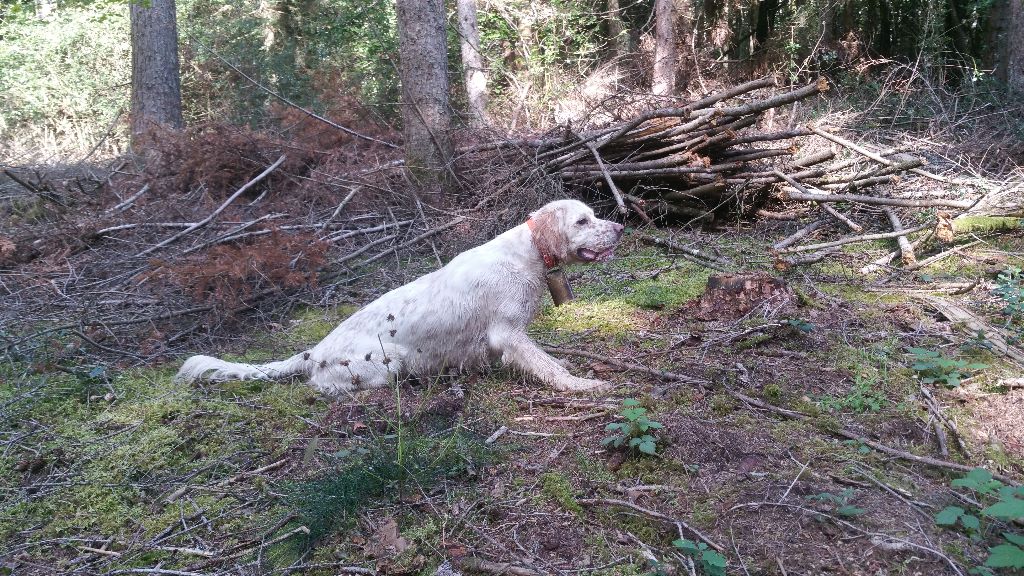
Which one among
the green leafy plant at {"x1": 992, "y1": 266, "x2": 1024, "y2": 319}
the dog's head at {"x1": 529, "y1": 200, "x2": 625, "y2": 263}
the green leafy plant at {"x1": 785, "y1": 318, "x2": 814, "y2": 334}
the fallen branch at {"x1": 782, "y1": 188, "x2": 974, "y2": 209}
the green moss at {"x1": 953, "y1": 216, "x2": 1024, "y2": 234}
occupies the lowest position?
the green leafy plant at {"x1": 785, "y1": 318, "x2": 814, "y2": 334}

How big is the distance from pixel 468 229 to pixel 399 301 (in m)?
2.96

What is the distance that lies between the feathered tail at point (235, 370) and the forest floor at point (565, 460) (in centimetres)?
8

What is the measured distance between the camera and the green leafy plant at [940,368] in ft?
12.0

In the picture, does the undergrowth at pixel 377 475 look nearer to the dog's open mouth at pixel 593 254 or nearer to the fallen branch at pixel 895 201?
the dog's open mouth at pixel 593 254

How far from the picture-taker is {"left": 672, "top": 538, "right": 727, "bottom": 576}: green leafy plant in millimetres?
2357

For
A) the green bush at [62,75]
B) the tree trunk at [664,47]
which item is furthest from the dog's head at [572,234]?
the green bush at [62,75]

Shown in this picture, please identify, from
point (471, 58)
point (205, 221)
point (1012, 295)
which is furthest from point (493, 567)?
point (471, 58)

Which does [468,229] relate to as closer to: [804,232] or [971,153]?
[804,232]

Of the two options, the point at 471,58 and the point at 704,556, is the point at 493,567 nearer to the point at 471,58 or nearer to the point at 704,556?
the point at 704,556

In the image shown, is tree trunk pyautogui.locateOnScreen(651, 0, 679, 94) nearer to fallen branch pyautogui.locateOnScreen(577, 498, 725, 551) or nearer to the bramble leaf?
fallen branch pyautogui.locateOnScreen(577, 498, 725, 551)

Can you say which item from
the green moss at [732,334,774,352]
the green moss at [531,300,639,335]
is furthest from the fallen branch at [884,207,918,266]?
the green moss at [531,300,639,335]

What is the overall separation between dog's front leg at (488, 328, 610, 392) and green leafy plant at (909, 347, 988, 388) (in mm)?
1771

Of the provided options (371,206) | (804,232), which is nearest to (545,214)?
(804,232)

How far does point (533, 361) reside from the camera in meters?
4.43
